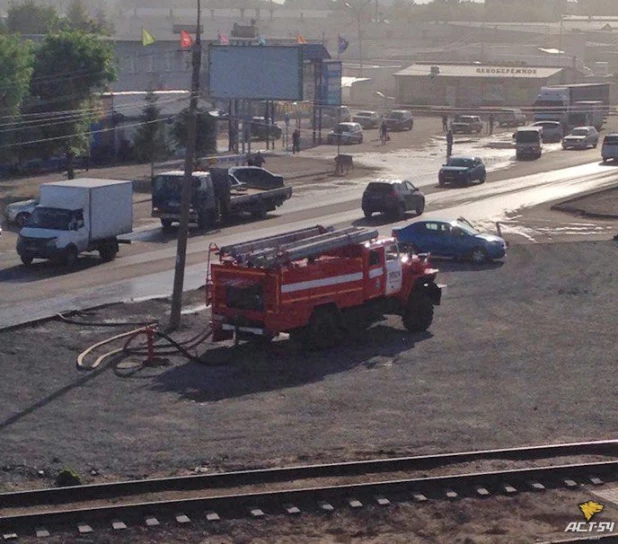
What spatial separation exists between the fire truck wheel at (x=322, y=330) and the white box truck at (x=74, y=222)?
10.6 meters

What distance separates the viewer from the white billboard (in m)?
57.4

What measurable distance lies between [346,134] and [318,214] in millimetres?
29034

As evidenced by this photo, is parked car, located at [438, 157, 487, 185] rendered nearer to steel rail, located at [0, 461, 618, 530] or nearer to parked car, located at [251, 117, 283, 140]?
parked car, located at [251, 117, 283, 140]

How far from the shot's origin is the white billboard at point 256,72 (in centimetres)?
5741

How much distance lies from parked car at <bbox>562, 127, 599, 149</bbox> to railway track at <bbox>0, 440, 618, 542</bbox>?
176ft

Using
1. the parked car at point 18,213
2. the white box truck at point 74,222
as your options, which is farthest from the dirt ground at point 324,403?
the parked car at point 18,213

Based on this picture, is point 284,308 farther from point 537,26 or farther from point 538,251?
point 537,26

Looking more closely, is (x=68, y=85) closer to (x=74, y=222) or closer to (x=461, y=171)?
(x=461, y=171)

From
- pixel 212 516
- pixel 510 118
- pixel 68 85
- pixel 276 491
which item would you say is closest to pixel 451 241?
pixel 276 491

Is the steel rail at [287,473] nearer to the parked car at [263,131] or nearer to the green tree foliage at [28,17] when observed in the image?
the parked car at [263,131]

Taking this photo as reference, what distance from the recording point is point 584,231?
122 ft

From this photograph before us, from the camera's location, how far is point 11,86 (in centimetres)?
4338

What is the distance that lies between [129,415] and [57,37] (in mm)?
36291

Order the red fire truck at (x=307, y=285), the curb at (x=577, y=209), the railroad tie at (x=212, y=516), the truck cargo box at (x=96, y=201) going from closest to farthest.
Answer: the railroad tie at (x=212, y=516) < the red fire truck at (x=307, y=285) < the truck cargo box at (x=96, y=201) < the curb at (x=577, y=209)
